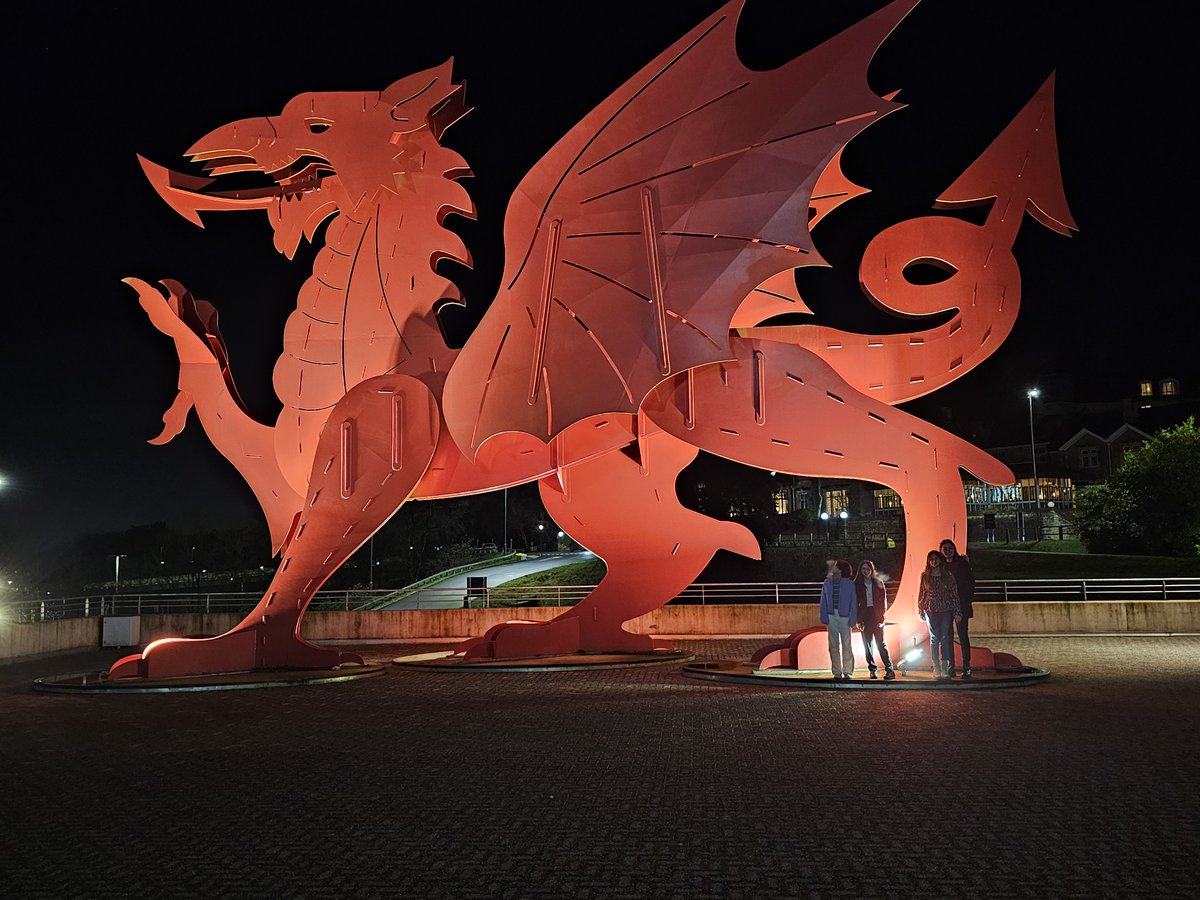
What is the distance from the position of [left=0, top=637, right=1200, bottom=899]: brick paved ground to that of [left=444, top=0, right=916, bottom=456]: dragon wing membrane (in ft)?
11.1

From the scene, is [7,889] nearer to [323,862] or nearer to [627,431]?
[323,862]

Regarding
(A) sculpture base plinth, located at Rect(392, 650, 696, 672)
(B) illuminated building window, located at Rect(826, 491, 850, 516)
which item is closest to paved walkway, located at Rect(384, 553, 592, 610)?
(A) sculpture base plinth, located at Rect(392, 650, 696, 672)

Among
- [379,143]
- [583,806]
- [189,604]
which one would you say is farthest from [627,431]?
[189,604]

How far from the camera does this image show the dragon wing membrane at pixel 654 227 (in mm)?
11164

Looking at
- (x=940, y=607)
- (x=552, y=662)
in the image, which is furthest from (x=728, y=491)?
(x=940, y=607)

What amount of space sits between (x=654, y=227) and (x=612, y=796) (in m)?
7.12

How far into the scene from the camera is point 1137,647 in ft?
53.2

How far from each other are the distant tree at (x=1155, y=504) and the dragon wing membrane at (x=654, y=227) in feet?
108

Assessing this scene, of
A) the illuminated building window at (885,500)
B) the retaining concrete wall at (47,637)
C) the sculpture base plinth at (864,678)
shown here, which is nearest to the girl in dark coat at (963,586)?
the sculpture base plinth at (864,678)

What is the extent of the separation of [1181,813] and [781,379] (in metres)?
7.17

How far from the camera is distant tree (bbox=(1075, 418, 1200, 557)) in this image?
3944 cm

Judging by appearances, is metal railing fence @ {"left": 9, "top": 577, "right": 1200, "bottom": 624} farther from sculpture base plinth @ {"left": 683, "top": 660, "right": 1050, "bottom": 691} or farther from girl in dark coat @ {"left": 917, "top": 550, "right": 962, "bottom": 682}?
girl in dark coat @ {"left": 917, "top": 550, "right": 962, "bottom": 682}

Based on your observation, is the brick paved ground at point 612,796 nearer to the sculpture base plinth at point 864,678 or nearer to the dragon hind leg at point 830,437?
the sculpture base plinth at point 864,678

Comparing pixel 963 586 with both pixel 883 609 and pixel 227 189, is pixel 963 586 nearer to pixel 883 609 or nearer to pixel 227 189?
pixel 883 609
